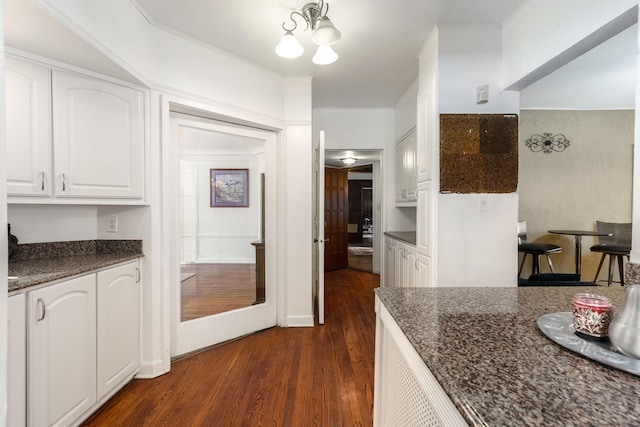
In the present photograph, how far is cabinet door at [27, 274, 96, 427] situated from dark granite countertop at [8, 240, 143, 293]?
58mm

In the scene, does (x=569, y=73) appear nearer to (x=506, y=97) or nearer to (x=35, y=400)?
(x=506, y=97)

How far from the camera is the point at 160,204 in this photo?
2238mm

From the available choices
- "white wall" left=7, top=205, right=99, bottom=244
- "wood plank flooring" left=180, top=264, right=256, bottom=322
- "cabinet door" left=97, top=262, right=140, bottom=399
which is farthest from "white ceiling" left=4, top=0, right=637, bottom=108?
"wood plank flooring" left=180, top=264, right=256, bottom=322

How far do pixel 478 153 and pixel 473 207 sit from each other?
416 millimetres

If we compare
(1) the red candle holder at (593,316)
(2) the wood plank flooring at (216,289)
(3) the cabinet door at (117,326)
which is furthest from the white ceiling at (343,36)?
(1) the red candle holder at (593,316)

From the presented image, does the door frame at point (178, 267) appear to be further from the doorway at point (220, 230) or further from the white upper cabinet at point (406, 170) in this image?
the white upper cabinet at point (406, 170)

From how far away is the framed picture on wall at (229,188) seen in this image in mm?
2824

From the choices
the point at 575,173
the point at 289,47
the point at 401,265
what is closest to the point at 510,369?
the point at 289,47

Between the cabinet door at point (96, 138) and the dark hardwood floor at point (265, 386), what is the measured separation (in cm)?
133

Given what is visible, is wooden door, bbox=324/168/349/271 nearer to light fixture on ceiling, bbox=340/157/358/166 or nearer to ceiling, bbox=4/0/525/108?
light fixture on ceiling, bbox=340/157/358/166

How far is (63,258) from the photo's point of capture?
202 centimetres

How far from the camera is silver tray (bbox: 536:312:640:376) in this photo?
25.6 inches

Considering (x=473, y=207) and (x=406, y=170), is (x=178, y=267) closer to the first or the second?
(x=473, y=207)

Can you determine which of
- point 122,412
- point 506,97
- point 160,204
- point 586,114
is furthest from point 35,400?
point 586,114
